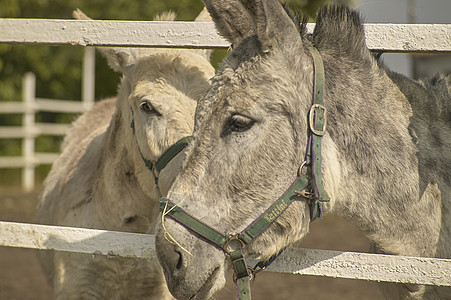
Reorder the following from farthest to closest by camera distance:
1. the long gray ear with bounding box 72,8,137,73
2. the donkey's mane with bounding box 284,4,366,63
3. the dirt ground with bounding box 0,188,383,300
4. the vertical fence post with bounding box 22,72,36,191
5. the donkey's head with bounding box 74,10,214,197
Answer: the vertical fence post with bounding box 22,72,36,191, the dirt ground with bounding box 0,188,383,300, the long gray ear with bounding box 72,8,137,73, the donkey's head with bounding box 74,10,214,197, the donkey's mane with bounding box 284,4,366,63

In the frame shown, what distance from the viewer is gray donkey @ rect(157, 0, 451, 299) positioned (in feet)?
6.57

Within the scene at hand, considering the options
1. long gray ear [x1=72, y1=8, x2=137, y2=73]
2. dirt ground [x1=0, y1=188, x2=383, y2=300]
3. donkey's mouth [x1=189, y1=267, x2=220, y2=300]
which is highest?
long gray ear [x1=72, y1=8, x2=137, y2=73]

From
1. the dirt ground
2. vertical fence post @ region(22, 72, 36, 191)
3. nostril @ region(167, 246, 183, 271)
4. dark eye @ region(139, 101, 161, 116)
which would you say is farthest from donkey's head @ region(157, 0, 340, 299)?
vertical fence post @ region(22, 72, 36, 191)

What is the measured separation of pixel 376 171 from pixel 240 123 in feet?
1.94

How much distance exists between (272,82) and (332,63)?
0.30 metres

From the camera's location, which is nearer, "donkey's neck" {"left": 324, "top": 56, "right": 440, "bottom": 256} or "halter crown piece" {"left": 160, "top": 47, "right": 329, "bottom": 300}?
"halter crown piece" {"left": 160, "top": 47, "right": 329, "bottom": 300}

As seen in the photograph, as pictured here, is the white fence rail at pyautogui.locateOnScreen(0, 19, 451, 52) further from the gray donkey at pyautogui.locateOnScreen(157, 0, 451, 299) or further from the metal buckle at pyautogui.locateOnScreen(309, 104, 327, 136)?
the metal buckle at pyautogui.locateOnScreen(309, 104, 327, 136)

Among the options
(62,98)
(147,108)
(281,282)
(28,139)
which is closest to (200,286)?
(147,108)

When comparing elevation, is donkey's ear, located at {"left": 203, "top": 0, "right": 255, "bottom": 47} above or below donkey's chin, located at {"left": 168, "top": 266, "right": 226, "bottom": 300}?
above

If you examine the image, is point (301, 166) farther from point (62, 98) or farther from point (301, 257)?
point (62, 98)

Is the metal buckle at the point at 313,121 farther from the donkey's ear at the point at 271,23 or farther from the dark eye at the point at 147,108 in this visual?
the dark eye at the point at 147,108

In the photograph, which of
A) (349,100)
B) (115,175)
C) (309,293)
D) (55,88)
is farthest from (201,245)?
(55,88)

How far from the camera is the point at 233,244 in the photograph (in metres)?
2.00

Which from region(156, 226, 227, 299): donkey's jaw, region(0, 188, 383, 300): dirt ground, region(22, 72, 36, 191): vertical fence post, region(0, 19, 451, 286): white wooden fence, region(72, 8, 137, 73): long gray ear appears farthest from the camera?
region(22, 72, 36, 191): vertical fence post
